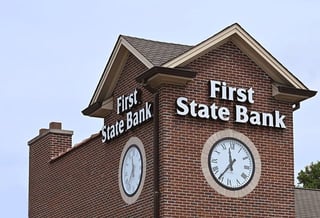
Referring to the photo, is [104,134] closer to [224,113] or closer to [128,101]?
[128,101]

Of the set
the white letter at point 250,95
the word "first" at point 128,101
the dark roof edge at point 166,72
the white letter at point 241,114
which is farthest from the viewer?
the word "first" at point 128,101

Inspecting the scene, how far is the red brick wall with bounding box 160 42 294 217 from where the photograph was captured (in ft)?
77.8

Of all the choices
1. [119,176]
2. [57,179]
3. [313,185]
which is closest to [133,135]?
[119,176]

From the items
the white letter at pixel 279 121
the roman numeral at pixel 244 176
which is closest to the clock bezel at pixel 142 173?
the roman numeral at pixel 244 176

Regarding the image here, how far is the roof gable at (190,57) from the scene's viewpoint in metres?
24.4

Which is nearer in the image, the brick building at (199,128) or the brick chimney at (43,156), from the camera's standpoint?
the brick building at (199,128)

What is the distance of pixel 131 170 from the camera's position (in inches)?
1006

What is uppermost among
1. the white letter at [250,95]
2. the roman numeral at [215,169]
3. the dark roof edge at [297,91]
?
the dark roof edge at [297,91]

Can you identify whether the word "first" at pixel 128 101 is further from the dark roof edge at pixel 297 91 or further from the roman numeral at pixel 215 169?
the dark roof edge at pixel 297 91

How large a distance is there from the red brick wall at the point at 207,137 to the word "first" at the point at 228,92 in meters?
0.14

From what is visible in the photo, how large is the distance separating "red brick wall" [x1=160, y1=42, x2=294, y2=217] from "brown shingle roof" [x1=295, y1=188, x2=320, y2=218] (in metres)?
5.68

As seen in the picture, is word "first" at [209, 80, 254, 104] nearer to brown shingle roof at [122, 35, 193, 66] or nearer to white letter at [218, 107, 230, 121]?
white letter at [218, 107, 230, 121]

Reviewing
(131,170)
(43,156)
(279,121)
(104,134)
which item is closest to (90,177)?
(104,134)

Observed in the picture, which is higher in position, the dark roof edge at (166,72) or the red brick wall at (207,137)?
the dark roof edge at (166,72)
